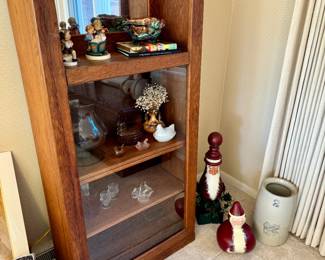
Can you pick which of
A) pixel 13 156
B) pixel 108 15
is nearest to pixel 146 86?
pixel 108 15

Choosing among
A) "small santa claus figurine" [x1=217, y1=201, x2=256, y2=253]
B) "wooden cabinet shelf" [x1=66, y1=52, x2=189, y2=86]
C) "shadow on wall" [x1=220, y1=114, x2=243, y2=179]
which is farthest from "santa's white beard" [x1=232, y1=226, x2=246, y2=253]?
"wooden cabinet shelf" [x1=66, y1=52, x2=189, y2=86]

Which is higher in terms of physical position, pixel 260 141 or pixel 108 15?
pixel 108 15

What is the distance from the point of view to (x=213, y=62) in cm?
184

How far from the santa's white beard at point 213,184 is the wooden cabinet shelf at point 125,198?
0.22m

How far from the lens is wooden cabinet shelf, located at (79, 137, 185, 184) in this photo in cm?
112

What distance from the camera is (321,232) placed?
150cm

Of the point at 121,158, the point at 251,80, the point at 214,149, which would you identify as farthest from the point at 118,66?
the point at 251,80

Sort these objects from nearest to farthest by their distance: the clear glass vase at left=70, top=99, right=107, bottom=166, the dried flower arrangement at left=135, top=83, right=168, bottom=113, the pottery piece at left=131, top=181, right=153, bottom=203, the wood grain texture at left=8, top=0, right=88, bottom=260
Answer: the wood grain texture at left=8, top=0, right=88, bottom=260 < the clear glass vase at left=70, top=99, right=107, bottom=166 < the dried flower arrangement at left=135, top=83, right=168, bottom=113 < the pottery piece at left=131, top=181, right=153, bottom=203

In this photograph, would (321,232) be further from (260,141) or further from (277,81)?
(277,81)

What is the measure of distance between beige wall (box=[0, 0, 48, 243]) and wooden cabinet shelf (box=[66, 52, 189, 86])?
34cm

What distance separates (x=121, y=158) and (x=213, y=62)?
Answer: 0.96 m

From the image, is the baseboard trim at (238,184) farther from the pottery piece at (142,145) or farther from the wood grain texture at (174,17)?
the wood grain texture at (174,17)

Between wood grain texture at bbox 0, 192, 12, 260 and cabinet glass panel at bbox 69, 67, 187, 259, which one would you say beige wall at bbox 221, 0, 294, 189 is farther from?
wood grain texture at bbox 0, 192, 12, 260

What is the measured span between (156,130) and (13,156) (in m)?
Answer: 0.64
